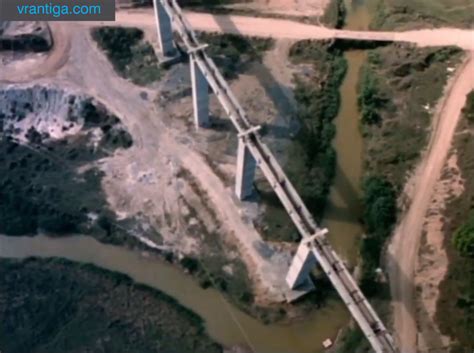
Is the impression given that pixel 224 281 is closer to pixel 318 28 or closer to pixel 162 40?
pixel 162 40

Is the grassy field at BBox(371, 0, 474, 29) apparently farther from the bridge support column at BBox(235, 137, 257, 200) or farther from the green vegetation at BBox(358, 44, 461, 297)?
the bridge support column at BBox(235, 137, 257, 200)

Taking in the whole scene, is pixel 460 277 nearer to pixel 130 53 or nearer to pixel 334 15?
pixel 334 15

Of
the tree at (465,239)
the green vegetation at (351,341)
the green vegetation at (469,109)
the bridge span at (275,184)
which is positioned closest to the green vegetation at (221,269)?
the bridge span at (275,184)

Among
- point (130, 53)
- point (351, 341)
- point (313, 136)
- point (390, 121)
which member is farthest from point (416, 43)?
point (351, 341)

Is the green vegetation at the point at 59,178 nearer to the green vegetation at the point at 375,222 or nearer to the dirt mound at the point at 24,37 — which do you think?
the dirt mound at the point at 24,37

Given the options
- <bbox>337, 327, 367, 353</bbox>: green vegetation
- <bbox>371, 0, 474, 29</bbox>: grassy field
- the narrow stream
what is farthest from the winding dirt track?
the narrow stream

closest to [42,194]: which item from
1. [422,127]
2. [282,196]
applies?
[282,196]
